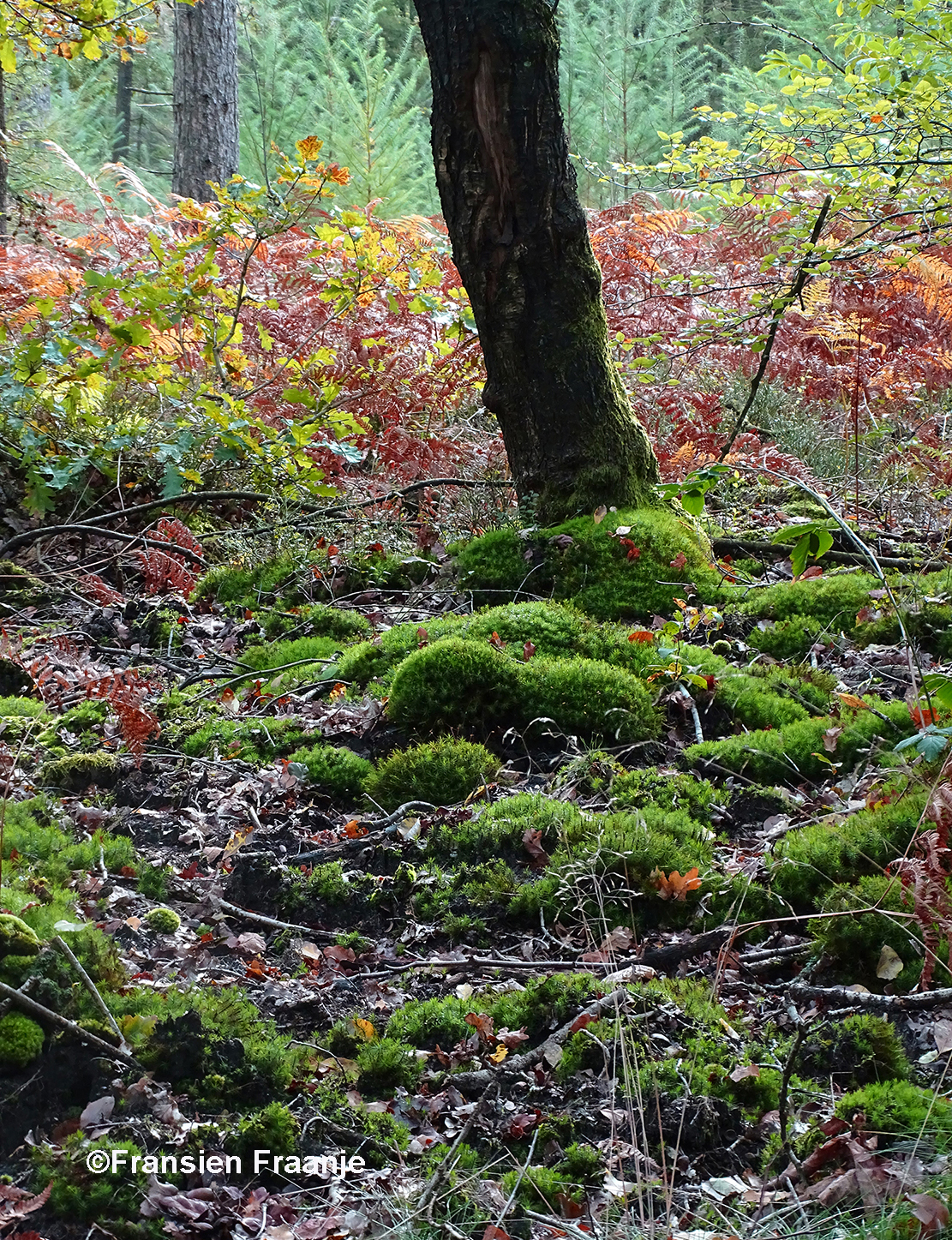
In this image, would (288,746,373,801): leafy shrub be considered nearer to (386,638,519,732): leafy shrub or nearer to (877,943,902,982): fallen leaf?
(386,638,519,732): leafy shrub

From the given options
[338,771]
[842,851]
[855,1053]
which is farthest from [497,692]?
[855,1053]

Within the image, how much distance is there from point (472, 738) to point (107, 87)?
17.9 metres

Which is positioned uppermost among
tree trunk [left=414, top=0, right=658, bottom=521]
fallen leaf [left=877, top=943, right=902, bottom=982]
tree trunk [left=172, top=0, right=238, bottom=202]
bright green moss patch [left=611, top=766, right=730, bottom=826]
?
tree trunk [left=172, top=0, right=238, bottom=202]

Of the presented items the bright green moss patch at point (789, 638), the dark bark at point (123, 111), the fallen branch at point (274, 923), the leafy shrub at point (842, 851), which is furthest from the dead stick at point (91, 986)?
the dark bark at point (123, 111)

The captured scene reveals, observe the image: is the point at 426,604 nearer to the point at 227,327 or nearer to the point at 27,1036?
the point at 227,327

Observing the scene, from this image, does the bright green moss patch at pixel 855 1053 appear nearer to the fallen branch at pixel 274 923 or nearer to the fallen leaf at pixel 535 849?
the fallen leaf at pixel 535 849

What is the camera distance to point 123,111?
20828mm

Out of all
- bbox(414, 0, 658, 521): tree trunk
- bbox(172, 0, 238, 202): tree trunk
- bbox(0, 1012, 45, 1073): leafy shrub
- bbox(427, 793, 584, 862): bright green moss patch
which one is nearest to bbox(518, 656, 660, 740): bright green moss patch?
bbox(427, 793, 584, 862): bright green moss patch

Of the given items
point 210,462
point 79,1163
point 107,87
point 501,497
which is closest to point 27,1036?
point 79,1163

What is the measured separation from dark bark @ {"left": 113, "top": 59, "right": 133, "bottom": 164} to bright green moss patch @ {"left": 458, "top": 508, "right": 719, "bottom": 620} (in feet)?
65.1

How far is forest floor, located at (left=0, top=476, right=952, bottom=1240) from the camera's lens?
2.04m

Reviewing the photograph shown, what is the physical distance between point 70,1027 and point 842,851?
7.55ft

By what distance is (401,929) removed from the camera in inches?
122

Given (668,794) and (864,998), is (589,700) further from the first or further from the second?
(864,998)
